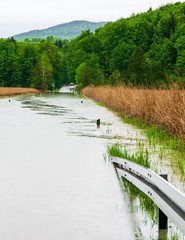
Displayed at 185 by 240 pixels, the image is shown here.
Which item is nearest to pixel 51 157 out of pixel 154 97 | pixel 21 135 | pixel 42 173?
pixel 42 173

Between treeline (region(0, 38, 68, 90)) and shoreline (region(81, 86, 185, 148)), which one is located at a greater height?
treeline (region(0, 38, 68, 90))

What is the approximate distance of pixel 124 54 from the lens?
104500mm

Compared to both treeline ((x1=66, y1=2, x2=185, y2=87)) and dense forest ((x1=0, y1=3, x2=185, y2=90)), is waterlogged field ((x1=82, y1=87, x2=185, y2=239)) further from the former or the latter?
treeline ((x1=66, y1=2, x2=185, y2=87))

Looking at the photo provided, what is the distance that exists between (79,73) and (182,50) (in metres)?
24.7

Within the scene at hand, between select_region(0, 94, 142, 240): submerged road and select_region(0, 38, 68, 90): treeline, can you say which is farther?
select_region(0, 38, 68, 90): treeline

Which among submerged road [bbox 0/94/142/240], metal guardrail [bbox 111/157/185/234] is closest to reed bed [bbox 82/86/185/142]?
submerged road [bbox 0/94/142/240]

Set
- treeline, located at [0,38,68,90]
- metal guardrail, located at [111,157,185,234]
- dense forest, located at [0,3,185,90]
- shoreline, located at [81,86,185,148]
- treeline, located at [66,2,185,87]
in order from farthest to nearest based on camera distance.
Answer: treeline, located at [0,38,68,90] → treeline, located at [66,2,185,87] → dense forest, located at [0,3,185,90] → shoreline, located at [81,86,185,148] → metal guardrail, located at [111,157,185,234]

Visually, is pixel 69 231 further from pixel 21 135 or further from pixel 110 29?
pixel 110 29

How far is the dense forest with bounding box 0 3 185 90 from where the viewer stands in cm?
8200

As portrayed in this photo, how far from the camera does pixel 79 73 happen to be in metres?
102

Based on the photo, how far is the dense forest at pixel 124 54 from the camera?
82000 millimetres

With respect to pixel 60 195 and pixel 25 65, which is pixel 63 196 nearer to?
pixel 60 195

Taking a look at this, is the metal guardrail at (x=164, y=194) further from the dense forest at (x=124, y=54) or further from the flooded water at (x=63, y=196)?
the dense forest at (x=124, y=54)

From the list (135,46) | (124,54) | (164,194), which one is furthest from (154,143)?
(135,46)
